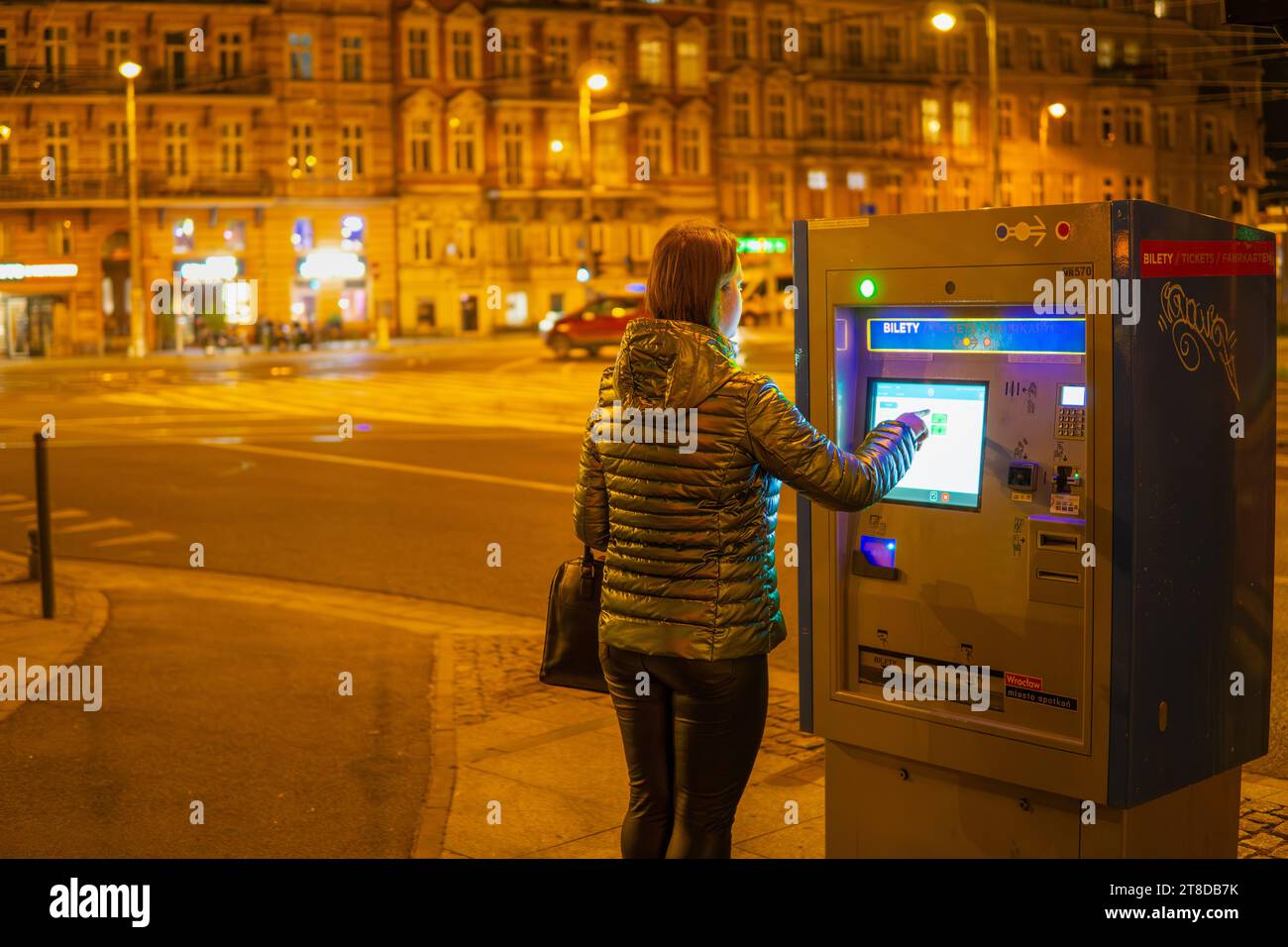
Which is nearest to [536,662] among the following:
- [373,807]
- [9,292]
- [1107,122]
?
[373,807]

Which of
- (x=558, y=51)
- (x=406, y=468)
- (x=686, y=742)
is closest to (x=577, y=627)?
(x=686, y=742)

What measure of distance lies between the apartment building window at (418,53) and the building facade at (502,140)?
9 cm

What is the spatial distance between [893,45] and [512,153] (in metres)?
19.0

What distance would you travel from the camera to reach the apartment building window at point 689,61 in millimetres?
64188

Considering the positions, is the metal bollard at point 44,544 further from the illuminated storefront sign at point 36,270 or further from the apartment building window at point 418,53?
the apartment building window at point 418,53

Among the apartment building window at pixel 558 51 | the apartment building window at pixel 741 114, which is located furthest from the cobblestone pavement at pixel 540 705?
the apartment building window at pixel 741 114

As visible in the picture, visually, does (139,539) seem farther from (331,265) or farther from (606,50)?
(606,50)

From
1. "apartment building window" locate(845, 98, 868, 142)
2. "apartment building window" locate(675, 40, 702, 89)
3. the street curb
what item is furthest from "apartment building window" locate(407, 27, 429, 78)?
the street curb

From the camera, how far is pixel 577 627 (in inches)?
180

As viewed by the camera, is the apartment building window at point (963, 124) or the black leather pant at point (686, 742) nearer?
the black leather pant at point (686, 742)

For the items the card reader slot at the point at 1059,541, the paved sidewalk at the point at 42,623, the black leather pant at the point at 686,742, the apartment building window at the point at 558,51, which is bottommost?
the paved sidewalk at the point at 42,623

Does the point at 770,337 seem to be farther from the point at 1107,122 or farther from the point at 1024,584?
the point at 1024,584
